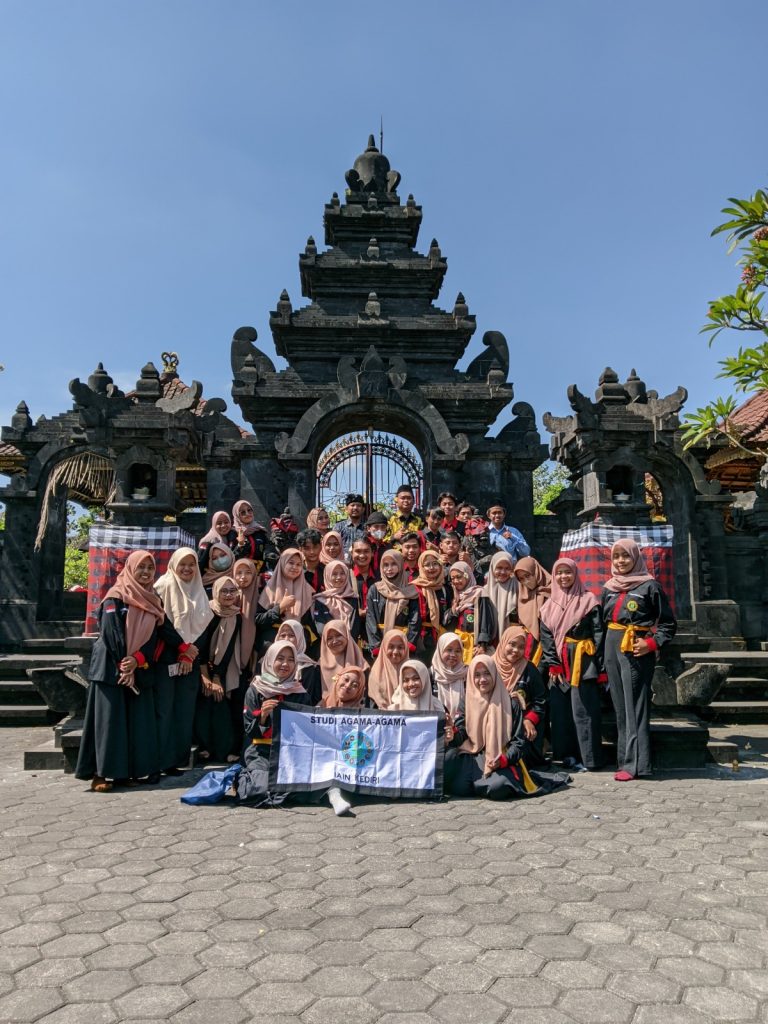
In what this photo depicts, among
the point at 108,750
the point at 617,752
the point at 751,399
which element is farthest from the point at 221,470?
the point at 751,399

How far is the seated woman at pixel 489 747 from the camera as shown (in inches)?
212

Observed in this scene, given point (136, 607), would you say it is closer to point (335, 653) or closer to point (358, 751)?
point (335, 653)

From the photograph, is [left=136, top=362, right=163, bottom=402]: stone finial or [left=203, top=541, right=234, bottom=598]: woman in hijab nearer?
[left=203, top=541, right=234, bottom=598]: woman in hijab

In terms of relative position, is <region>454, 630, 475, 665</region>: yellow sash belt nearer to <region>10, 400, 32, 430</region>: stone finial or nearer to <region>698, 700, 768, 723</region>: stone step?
<region>698, 700, 768, 723</region>: stone step

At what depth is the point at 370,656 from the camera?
6551 millimetres

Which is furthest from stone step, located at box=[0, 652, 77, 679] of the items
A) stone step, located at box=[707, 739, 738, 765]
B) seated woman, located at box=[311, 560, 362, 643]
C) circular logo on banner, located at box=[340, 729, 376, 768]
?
stone step, located at box=[707, 739, 738, 765]


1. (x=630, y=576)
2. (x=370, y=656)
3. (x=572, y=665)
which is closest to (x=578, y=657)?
(x=572, y=665)

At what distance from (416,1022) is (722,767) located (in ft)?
15.7

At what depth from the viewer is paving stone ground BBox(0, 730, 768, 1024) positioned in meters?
2.68

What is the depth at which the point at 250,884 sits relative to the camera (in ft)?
12.3

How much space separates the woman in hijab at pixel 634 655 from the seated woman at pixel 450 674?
1.28 meters

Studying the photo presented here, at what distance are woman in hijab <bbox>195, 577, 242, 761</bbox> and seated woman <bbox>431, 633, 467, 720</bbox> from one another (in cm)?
171

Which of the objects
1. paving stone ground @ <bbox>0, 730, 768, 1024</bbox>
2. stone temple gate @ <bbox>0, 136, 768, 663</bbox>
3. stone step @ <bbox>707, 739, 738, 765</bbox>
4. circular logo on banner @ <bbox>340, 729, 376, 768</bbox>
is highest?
stone temple gate @ <bbox>0, 136, 768, 663</bbox>

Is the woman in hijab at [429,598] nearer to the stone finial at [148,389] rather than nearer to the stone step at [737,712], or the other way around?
the stone step at [737,712]
